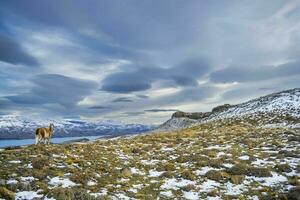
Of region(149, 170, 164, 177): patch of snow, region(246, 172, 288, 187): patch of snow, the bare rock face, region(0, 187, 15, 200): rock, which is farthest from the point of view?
the bare rock face

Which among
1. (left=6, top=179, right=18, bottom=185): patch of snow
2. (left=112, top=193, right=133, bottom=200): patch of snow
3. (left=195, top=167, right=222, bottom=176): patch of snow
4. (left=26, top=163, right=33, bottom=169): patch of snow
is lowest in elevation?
(left=112, top=193, right=133, bottom=200): patch of snow

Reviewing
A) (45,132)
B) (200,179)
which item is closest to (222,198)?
(200,179)

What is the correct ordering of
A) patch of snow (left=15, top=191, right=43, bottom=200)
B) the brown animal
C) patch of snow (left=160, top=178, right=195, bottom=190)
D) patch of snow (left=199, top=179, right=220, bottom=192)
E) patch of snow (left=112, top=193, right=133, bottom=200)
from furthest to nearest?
the brown animal
patch of snow (left=160, top=178, right=195, bottom=190)
patch of snow (left=199, top=179, right=220, bottom=192)
patch of snow (left=112, top=193, right=133, bottom=200)
patch of snow (left=15, top=191, right=43, bottom=200)

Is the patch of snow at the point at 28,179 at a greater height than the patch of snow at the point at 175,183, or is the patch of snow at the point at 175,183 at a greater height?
the patch of snow at the point at 28,179

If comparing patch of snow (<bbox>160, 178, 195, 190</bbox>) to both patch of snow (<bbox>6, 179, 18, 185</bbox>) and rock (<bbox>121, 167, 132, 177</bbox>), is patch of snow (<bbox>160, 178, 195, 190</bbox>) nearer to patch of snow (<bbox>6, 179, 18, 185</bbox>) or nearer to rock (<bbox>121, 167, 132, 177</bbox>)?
rock (<bbox>121, 167, 132, 177</bbox>)

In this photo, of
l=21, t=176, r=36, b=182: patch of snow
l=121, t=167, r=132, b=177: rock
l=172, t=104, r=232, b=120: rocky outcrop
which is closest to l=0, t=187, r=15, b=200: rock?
l=21, t=176, r=36, b=182: patch of snow

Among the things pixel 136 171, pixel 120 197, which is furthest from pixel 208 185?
pixel 120 197

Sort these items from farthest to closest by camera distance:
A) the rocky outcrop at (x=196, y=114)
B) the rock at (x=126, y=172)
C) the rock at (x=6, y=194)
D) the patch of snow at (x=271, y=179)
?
1. the rocky outcrop at (x=196, y=114)
2. the rock at (x=126, y=172)
3. the patch of snow at (x=271, y=179)
4. the rock at (x=6, y=194)

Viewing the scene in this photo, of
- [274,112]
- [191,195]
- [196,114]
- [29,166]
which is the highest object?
[196,114]

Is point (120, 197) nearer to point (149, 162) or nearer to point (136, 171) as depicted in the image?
point (136, 171)

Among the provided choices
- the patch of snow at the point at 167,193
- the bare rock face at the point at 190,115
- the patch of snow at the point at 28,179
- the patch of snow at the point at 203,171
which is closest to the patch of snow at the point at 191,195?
the patch of snow at the point at 167,193

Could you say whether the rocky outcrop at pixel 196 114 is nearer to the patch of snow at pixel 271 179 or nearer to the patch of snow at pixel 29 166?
the patch of snow at pixel 271 179

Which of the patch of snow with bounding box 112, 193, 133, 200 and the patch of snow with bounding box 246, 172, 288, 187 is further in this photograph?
the patch of snow with bounding box 246, 172, 288, 187

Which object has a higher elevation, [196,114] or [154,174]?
[196,114]
